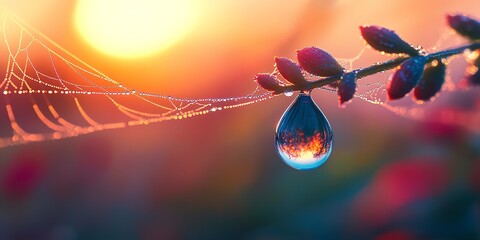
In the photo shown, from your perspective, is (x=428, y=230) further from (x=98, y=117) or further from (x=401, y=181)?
(x=98, y=117)

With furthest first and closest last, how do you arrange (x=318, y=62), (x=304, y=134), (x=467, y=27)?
(x=304, y=134) < (x=318, y=62) < (x=467, y=27)

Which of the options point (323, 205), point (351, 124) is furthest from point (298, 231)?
point (351, 124)

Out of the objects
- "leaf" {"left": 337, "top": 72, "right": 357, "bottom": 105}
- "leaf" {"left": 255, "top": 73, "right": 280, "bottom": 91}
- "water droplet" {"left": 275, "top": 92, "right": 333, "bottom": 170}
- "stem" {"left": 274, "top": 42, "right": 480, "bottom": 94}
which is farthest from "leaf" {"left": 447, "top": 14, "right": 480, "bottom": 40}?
"water droplet" {"left": 275, "top": 92, "right": 333, "bottom": 170}

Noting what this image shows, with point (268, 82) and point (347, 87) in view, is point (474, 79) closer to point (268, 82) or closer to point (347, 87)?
point (347, 87)

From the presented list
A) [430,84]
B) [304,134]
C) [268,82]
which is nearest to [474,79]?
[430,84]

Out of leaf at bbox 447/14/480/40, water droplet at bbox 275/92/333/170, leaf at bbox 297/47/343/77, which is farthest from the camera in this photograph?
water droplet at bbox 275/92/333/170

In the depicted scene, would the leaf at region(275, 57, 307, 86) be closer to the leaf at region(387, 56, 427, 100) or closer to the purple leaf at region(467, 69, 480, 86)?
the leaf at region(387, 56, 427, 100)
